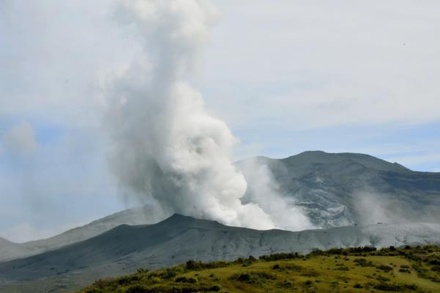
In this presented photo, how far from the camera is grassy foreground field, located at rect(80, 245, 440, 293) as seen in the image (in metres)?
45.2

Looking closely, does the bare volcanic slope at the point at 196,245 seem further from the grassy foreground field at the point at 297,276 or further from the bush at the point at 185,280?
the bush at the point at 185,280

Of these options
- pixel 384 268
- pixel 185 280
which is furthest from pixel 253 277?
→ pixel 384 268

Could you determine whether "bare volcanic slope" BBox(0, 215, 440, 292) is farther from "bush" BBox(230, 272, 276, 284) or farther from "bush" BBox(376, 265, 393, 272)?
"bush" BBox(230, 272, 276, 284)

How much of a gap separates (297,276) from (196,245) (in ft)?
423

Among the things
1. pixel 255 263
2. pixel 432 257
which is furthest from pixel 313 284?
pixel 432 257

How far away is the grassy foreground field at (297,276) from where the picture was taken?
45.2 m

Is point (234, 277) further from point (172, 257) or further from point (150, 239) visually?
point (150, 239)

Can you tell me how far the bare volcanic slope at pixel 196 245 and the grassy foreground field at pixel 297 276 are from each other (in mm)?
100995

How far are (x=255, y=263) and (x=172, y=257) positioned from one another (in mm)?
112926

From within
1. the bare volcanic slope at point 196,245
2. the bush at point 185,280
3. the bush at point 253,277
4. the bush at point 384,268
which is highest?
the bare volcanic slope at point 196,245

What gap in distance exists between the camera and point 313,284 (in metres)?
46.6

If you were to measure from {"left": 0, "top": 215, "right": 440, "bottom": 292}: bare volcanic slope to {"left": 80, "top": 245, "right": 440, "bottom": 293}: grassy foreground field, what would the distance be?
10100 cm

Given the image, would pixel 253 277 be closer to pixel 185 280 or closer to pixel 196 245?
pixel 185 280

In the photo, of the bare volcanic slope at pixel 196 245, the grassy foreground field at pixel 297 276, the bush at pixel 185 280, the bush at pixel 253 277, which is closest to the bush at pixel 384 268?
the grassy foreground field at pixel 297 276
